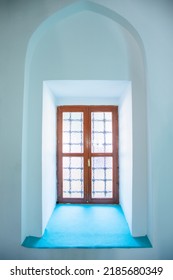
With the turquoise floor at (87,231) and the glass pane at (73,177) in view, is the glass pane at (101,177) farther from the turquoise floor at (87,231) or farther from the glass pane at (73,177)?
the turquoise floor at (87,231)

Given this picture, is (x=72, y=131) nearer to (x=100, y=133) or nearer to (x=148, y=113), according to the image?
(x=100, y=133)

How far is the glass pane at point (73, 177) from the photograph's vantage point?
4.06 meters

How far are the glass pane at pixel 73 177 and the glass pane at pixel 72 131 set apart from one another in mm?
234

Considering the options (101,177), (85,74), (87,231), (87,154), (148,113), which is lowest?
(87,231)

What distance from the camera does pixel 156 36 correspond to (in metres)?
2.55

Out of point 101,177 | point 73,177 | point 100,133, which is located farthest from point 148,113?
point 73,177

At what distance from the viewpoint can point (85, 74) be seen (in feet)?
8.79

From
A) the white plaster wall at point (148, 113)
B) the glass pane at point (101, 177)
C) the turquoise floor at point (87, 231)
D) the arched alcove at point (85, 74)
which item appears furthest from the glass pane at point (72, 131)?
the white plaster wall at point (148, 113)

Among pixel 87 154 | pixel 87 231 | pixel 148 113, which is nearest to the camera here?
pixel 148 113

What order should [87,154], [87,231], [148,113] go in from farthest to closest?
[87,154] < [87,231] < [148,113]

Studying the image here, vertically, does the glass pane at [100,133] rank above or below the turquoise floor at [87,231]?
above

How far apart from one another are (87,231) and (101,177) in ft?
4.64

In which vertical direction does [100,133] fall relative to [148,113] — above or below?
below

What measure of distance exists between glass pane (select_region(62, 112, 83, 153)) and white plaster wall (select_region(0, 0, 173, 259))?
1615 millimetres
